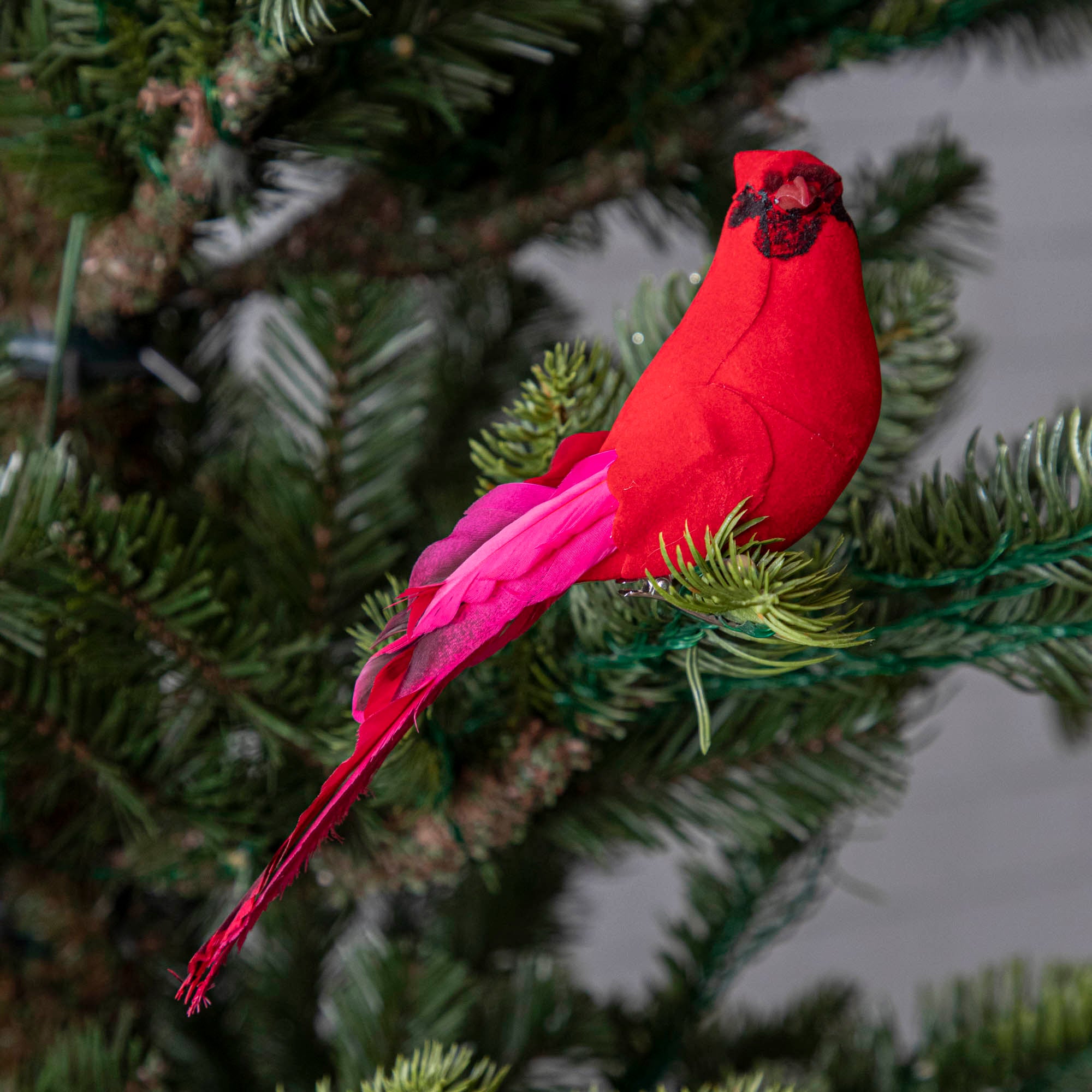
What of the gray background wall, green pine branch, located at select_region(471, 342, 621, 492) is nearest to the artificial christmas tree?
green pine branch, located at select_region(471, 342, 621, 492)

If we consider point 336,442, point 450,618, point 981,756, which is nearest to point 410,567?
point 336,442

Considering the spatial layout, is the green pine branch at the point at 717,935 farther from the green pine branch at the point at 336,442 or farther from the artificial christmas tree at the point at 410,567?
the green pine branch at the point at 336,442

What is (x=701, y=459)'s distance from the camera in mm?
178

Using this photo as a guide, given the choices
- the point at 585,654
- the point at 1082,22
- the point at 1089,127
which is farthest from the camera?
the point at 1089,127

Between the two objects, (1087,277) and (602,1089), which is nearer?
(602,1089)

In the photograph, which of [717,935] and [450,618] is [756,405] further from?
[717,935]

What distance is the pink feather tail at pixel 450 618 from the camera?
164 millimetres

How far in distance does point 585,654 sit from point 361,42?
0.56 feet

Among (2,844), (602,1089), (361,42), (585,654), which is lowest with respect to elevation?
(602,1089)

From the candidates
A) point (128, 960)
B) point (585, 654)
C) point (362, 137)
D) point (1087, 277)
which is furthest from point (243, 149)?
point (1087, 277)

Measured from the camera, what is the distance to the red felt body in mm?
180

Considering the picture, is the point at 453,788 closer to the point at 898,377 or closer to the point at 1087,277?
the point at 898,377

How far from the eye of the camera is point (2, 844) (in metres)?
0.32

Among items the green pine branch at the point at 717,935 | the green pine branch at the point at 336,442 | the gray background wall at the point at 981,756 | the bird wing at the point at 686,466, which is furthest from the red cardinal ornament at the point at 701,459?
the gray background wall at the point at 981,756
